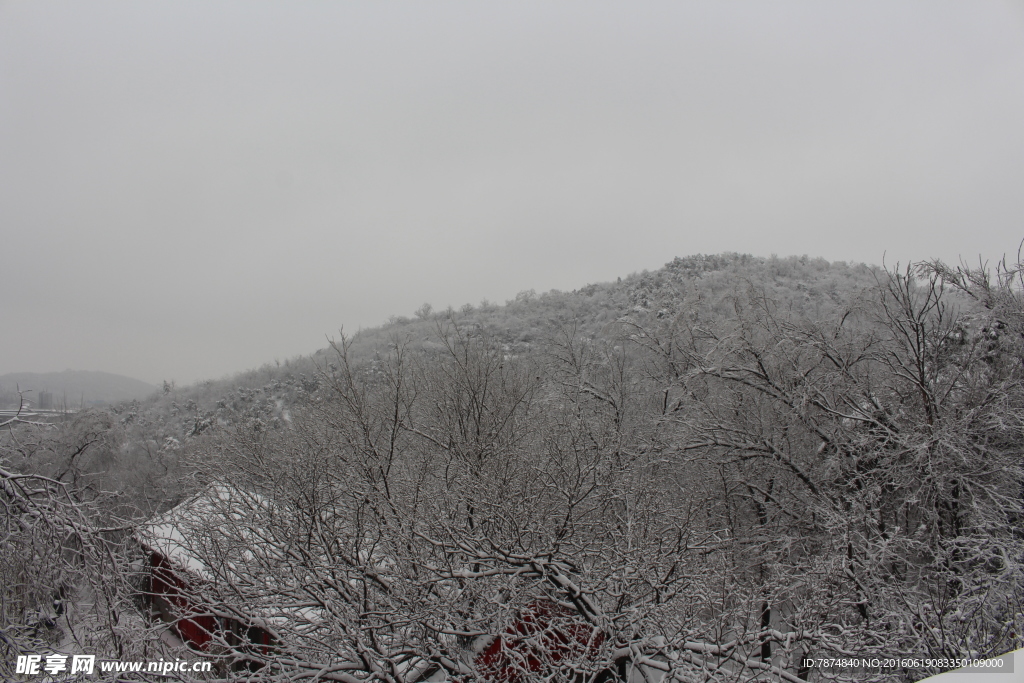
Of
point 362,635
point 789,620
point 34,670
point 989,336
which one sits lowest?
point 789,620

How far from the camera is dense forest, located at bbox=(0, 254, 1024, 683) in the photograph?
443 cm

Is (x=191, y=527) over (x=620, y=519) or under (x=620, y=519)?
over

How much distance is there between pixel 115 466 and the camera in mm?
19828

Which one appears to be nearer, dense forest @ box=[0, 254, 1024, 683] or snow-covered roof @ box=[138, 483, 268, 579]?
snow-covered roof @ box=[138, 483, 268, 579]

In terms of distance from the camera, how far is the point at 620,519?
20.6 feet

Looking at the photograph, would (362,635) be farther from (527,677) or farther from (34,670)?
(34,670)

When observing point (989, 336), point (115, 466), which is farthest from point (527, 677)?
point (115, 466)

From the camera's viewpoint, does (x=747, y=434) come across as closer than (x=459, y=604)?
No

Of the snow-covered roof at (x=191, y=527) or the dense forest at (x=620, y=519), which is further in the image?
the dense forest at (x=620, y=519)

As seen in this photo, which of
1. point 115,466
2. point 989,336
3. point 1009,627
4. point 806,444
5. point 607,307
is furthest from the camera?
point 607,307

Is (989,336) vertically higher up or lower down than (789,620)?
higher up

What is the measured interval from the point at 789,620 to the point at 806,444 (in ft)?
20.4

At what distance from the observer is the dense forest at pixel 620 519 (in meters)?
4.43

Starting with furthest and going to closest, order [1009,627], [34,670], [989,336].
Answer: [989,336]
[1009,627]
[34,670]
